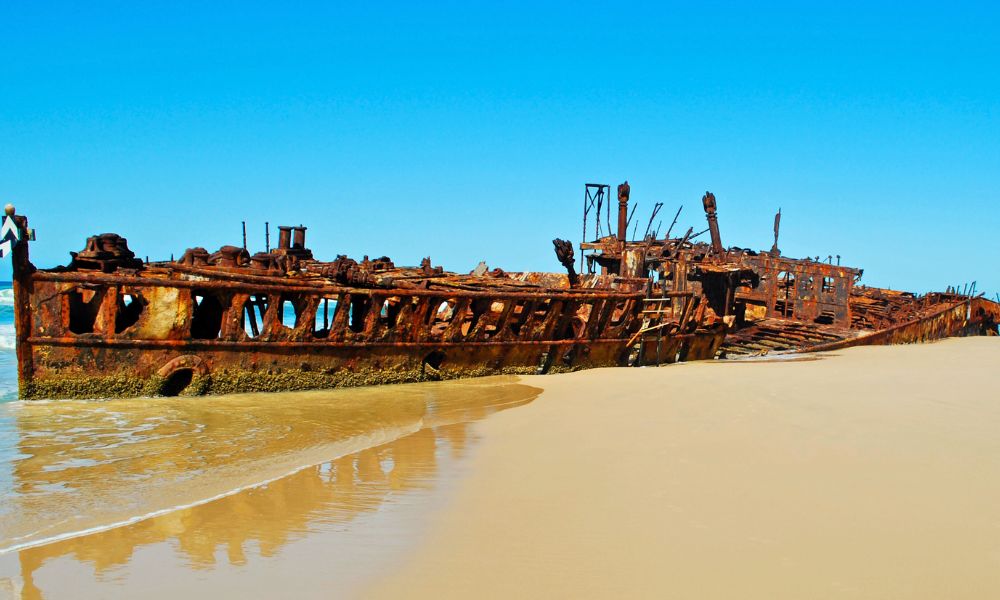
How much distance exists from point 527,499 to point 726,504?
4.21ft

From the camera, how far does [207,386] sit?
33.0 ft

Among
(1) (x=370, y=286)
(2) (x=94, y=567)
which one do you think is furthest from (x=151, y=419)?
(2) (x=94, y=567)

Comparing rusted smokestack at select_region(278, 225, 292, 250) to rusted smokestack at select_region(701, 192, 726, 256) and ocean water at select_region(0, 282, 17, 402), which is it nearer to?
ocean water at select_region(0, 282, 17, 402)

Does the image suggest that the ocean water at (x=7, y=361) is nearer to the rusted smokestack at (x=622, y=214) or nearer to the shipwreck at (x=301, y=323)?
the shipwreck at (x=301, y=323)

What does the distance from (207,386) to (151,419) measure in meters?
1.48

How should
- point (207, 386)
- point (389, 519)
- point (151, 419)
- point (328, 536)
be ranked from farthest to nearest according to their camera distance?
point (207, 386), point (151, 419), point (389, 519), point (328, 536)

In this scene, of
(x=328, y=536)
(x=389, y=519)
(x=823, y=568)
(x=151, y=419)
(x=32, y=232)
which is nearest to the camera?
(x=823, y=568)

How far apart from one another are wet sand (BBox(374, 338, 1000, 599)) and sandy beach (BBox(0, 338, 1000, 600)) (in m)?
0.02

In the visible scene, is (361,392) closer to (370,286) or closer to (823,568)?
(370,286)

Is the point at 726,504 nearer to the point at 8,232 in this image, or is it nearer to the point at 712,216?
the point at 8,232

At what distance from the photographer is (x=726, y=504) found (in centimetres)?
496

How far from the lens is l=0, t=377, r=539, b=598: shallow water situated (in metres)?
4.46

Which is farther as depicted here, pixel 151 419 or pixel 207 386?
pixel 207 386

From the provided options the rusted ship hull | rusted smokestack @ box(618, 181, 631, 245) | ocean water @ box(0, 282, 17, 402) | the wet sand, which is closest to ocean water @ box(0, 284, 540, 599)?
the rusted ship hull
